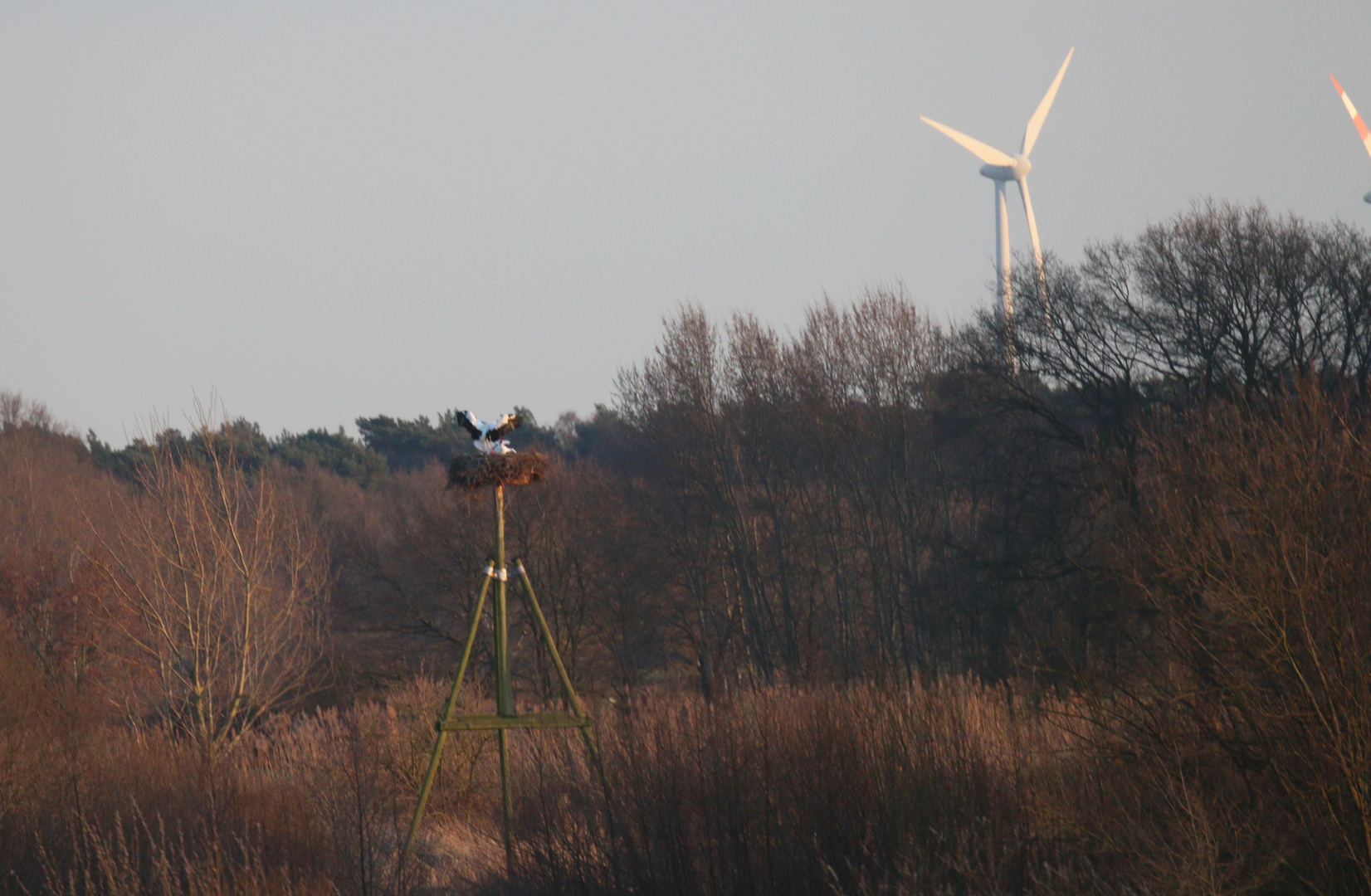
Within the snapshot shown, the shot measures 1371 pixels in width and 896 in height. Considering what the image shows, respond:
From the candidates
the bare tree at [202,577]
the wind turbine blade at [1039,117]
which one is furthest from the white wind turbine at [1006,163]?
the bare tree at [202,577]

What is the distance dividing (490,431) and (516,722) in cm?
251

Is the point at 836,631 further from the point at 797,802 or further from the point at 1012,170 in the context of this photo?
the point at 797,802

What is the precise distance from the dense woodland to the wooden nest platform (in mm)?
2217

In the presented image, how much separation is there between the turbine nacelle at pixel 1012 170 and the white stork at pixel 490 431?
33.9 m

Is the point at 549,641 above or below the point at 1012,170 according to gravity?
below

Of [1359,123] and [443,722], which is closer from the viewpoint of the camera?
[443,722]

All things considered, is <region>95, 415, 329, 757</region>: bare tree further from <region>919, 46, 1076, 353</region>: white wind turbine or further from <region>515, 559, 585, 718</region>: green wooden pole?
<region>919, 46, 1076, 353</region>: white wind turbine

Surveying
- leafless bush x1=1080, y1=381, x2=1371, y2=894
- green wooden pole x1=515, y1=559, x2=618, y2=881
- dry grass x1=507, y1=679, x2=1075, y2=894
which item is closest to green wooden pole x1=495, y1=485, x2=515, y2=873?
green wooden pole x1=515, y1=559, x2=618, y2=881

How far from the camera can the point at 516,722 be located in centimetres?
1011

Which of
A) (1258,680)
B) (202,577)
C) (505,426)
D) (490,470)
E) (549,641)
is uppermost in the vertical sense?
(505,426)

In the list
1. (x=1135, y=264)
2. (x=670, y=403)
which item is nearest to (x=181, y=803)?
(x=1135, y=264)

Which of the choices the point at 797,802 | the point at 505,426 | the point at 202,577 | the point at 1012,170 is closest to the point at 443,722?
the point at 505,426

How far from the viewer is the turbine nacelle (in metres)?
40.9

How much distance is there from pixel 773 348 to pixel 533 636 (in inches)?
457
